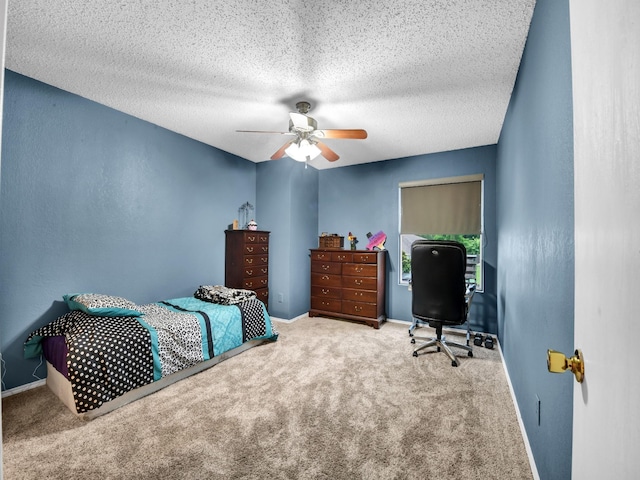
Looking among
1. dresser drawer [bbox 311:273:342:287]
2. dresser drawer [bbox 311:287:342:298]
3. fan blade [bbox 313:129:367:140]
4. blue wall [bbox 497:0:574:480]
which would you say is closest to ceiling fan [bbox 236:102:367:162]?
fan blade [bbox 313:129:367:140]

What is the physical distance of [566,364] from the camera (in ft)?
2.24

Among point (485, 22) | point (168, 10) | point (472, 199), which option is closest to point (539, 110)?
point (485, 22)

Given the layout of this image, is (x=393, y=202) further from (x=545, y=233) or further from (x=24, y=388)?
(x=24, y=388)

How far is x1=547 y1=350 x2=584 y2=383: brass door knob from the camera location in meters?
0.67

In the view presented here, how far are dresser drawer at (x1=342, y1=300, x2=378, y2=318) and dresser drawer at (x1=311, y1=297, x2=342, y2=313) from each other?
0.33ft

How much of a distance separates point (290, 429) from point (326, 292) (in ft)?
9.00

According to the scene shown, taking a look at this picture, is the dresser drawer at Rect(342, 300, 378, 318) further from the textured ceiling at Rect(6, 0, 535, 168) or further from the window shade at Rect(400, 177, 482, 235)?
the textured ceiling at Rect(6, 0, 535, 168)

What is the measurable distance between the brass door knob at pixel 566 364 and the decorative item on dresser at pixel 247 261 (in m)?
3.83

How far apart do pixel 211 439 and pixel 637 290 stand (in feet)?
7.09

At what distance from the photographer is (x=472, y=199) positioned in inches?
159

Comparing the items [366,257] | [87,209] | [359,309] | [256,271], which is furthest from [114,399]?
[366,257]

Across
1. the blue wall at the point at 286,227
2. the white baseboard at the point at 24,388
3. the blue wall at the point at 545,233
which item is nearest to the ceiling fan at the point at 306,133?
the blue wall at the point at 545,233

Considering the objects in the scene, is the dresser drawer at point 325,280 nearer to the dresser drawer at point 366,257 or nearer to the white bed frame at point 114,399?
the dresser drawer at point 366,257

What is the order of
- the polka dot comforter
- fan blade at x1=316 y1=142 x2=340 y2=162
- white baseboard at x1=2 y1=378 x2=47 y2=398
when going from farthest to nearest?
1. fan blade at x1=316 y1=142 x2=340 y2=162
2. white baseboard at x1=2 y1=378 x2=47 y2=398
3. the polka dot comforter
